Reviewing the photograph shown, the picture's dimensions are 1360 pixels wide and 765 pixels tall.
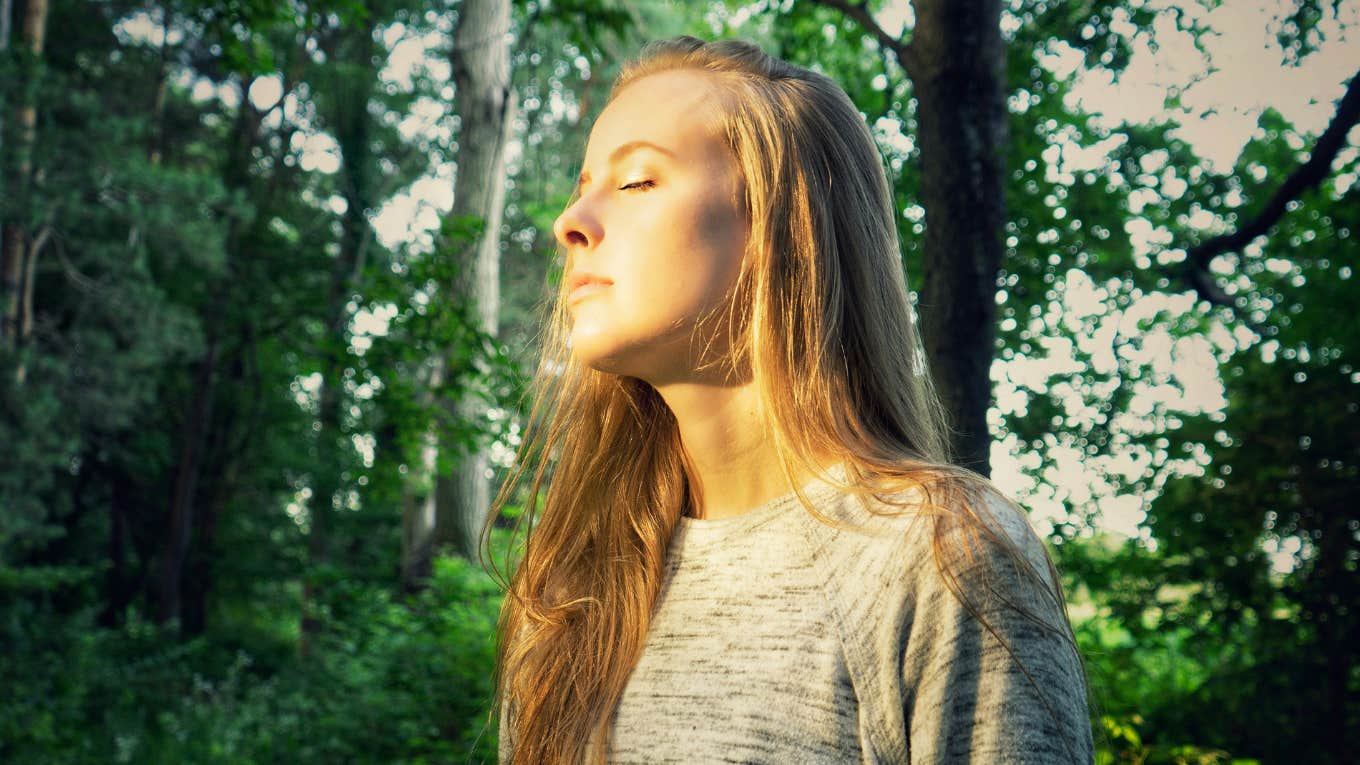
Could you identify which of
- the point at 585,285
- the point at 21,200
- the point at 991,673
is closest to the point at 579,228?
the point at 585,285

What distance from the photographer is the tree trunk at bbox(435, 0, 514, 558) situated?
9094mm

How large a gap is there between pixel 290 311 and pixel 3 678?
34.3 feet

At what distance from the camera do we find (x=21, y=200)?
13500mm

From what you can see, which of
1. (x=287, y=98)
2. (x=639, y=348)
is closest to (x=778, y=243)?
(x=639, y=348)

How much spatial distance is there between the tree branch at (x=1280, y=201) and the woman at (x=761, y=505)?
152 inches

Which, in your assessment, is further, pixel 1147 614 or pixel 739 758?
pixel 1147 614

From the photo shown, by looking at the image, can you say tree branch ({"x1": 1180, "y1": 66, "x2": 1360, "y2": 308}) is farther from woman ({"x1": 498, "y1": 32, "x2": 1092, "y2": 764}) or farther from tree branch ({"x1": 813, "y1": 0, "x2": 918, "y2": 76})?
woman ({"x1": 498, "y1": 32, "x2": 1092, "y2": 764})

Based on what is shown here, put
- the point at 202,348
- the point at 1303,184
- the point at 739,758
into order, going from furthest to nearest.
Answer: the point at 202,348 → the point at 1303,184 → the point at 739,758

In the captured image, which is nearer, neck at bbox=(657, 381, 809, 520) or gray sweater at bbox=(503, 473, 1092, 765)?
gray sweater at bbox=(503, 473, 1092, 765)

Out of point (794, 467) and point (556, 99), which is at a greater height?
point (556, 99)

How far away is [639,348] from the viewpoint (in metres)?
1.50

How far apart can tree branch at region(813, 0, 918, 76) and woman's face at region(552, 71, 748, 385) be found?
2.24m

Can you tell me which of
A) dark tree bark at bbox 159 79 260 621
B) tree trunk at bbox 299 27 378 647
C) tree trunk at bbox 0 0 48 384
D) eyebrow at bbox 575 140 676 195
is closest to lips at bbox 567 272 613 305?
eyebrow at bbox 575 140 676 195

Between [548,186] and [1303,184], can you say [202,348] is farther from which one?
[1303,184]
